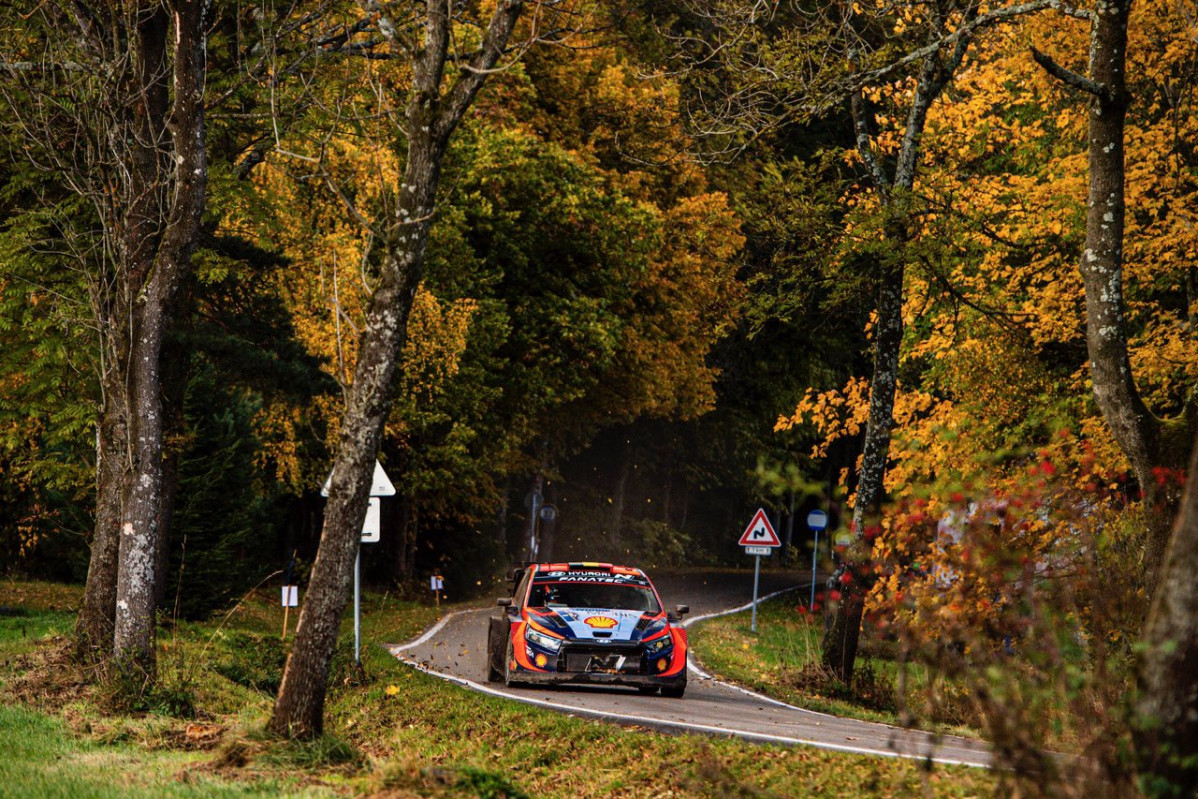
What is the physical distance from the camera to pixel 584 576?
1867 cm

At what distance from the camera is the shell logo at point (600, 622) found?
56.9ft

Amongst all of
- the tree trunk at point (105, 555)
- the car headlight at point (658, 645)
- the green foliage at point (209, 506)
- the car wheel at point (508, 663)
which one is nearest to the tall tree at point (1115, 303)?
the car headlight at point (658, 645)

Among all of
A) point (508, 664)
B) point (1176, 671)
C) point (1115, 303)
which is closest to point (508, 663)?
point (508, 664)

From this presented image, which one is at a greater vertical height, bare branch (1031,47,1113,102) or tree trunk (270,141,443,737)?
bare branch (1031,47,1113,102)

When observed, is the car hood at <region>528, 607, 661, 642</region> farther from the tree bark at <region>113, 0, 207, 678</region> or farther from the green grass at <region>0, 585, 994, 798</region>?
the tree bark at <region>113, 0, 207, 678</region>

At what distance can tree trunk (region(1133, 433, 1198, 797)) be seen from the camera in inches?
216

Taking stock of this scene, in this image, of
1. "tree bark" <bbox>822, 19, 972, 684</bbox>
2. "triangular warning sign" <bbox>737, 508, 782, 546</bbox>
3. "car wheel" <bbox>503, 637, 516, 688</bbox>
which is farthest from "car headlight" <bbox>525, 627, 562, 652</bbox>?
"triangular warning sign" <bbox>737, 508, 782, 546</bbox>

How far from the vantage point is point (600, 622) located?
17359 mm

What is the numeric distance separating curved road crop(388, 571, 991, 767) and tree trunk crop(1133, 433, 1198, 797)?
3.30 ft

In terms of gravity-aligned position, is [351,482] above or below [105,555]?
above

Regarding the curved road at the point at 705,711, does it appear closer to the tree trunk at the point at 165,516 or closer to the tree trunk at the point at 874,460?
the tree trunk at the point at 874,460

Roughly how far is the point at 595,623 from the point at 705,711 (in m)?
2.15

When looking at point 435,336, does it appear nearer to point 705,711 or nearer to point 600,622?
point 600,622

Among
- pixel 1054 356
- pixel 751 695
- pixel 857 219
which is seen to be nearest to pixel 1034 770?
pixel 857 219
